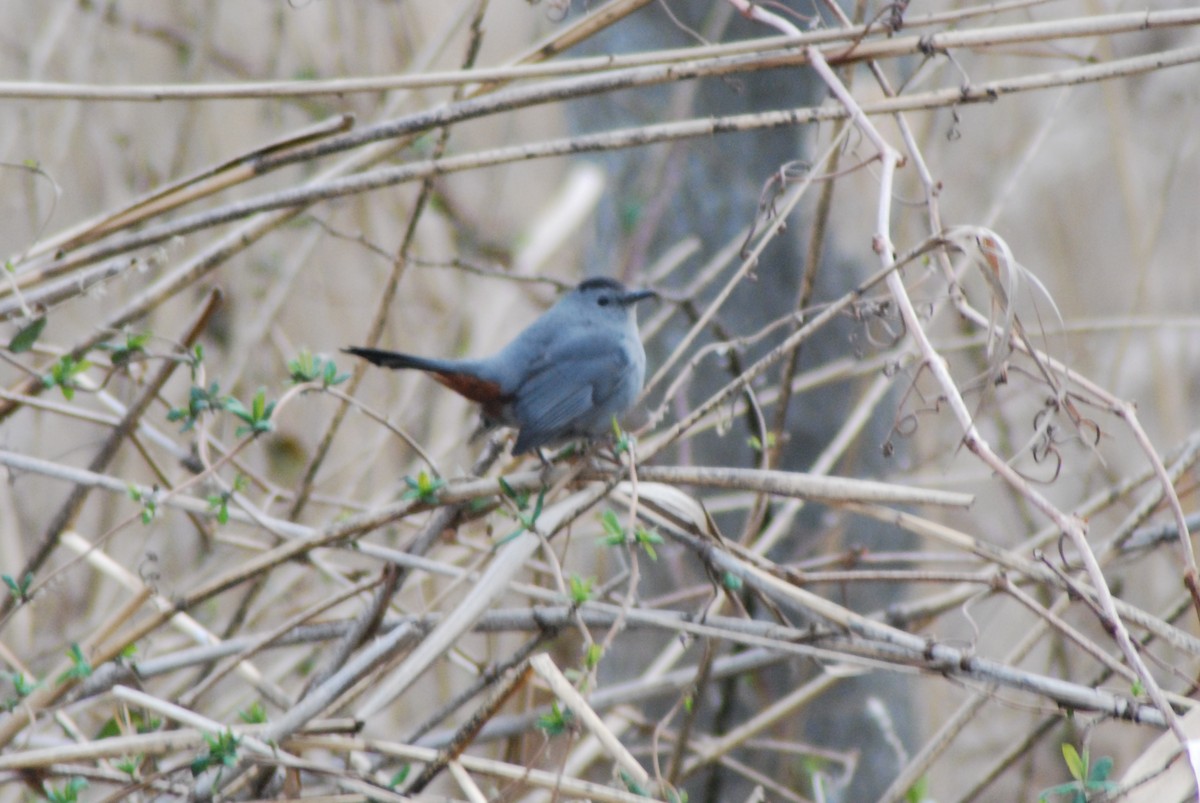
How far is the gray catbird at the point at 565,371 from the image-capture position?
109 inches

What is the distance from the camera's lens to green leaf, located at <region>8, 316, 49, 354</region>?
2117 mm

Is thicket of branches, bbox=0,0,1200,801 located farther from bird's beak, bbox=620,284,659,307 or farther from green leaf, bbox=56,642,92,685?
bird's beak, bbox=620,284,659,307

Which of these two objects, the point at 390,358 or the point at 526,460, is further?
the point at 526,460

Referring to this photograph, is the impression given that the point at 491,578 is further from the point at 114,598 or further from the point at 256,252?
the point at 256,252

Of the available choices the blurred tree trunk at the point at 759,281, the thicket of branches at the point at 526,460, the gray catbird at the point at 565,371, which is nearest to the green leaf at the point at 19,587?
the thicket of branches at the point at 526,460

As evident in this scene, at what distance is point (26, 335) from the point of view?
2133 millimetres

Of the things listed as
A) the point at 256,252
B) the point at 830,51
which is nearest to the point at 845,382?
the point at 830,51

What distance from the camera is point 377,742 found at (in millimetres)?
1884

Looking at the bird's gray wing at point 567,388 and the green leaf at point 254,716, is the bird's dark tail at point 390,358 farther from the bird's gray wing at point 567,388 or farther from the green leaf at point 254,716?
the green leaf at point 254,716

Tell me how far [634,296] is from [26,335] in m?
1.56

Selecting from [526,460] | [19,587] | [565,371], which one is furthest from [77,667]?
[565,371]

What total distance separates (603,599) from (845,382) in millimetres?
1778

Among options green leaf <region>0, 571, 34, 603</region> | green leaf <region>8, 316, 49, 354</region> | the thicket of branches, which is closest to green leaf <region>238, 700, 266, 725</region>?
the thicket of branches

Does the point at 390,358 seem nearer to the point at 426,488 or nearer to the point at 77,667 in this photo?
the point at 426,488
